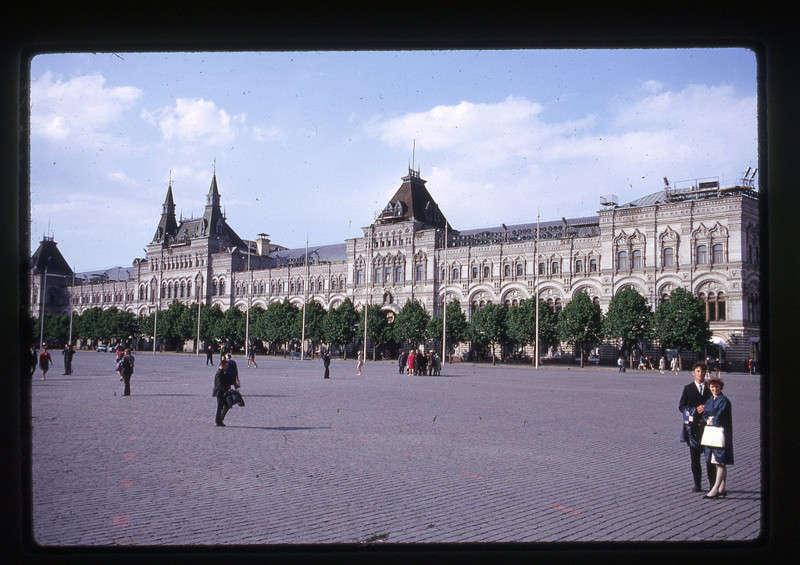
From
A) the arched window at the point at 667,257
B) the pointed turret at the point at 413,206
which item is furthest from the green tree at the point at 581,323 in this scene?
the pointed turret at the point at 413,206

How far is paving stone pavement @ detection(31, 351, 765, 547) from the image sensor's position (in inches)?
221

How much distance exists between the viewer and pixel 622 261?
165ft

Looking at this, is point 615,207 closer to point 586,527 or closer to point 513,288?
point 513,288

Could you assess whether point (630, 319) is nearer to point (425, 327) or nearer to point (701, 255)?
point (701, 255)

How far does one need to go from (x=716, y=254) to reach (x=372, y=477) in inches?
1678

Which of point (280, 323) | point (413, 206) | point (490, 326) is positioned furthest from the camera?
point (280, 323)

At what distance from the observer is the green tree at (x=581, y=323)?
1864 inches

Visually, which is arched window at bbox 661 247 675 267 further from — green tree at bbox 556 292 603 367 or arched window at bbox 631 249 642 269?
green tree at bbox 556 292 603 367

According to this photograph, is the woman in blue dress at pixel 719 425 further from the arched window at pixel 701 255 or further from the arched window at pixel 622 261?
the arched window at pixel 622 261

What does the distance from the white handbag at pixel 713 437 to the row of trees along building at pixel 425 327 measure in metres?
37.6

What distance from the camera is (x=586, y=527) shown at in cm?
579

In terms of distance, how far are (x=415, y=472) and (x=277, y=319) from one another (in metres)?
59.3

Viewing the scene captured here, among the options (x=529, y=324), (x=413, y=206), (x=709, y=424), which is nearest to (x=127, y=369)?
(x=709, y=424)

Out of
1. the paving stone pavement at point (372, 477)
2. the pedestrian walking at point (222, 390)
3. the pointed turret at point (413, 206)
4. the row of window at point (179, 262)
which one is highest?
the pointed turret at point (413, 206)
